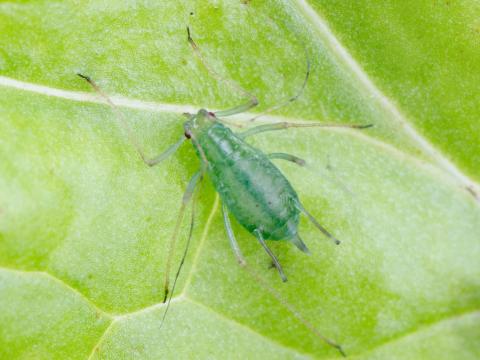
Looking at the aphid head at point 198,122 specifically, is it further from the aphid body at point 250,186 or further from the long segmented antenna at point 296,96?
the long segmented antenna at point 296,96

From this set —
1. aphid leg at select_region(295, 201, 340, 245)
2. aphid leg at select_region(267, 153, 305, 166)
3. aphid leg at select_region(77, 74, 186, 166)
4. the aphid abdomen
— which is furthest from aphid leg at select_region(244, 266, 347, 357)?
aphid leg at select_region(77, 74, 186, 166)

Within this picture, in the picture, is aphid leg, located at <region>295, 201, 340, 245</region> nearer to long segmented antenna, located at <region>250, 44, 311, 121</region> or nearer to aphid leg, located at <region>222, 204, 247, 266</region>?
aphid leg, located at <region>222, 204, 247, 266</region>

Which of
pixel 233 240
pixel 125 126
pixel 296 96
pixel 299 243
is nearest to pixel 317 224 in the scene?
pixel 299 243

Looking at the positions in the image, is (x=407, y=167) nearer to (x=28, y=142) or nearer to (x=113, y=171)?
(x=113, y=171)

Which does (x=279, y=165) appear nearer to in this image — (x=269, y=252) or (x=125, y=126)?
(x=269, y=252)

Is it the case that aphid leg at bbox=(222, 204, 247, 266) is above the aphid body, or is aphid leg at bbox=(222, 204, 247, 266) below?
below

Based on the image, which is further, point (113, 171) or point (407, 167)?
point (407, 167)

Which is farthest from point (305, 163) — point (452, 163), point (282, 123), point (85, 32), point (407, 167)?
point (85, 32)
